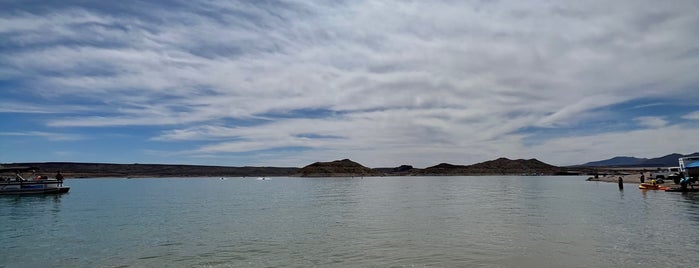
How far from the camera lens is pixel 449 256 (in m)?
20.1

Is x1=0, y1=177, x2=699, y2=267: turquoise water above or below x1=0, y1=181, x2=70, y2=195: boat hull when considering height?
below

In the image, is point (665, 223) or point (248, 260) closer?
point (248, 260)

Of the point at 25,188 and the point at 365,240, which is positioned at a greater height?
the point at 25,188

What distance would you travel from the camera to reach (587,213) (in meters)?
37.0

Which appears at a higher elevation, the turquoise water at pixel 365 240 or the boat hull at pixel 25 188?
the boat hull at pixel 25 188

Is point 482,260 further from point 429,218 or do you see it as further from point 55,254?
point 55,254

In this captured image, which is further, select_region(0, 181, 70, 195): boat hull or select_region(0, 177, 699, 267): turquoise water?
select_region(0, 181, 70, 195): boat hull

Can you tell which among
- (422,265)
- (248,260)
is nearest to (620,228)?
(422,265)

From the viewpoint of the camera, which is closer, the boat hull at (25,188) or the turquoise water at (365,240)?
the turquoise water at (365,240)

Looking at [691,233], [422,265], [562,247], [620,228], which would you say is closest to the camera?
[422,265]

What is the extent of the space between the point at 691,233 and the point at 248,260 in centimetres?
2444

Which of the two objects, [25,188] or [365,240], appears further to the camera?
[25,188]

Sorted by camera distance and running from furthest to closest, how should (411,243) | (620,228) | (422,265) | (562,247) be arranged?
(620,228)
(411,243)
(562,247)
(422,265)

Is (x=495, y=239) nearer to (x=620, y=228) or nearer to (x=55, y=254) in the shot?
(x=620, y=228)
